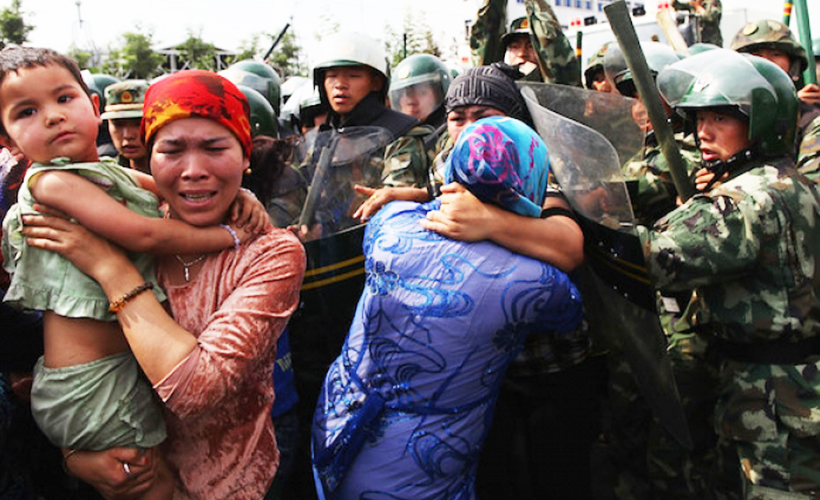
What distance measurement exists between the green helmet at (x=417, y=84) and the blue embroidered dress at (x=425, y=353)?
2.85 metres

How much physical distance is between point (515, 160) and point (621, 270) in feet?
2.14

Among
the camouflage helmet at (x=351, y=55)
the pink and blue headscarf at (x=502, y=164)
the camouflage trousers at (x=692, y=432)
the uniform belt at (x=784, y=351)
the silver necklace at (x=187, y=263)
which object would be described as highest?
the camouflage helmet at (x=351, y=55)

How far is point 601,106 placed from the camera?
9.94 feet

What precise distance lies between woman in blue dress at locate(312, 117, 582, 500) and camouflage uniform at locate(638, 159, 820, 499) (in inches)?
28.9

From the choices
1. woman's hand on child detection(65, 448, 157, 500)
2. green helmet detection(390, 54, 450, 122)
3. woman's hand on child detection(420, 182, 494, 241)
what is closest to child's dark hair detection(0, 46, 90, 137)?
woman's hand on child detection(65, 448, 157, 500)

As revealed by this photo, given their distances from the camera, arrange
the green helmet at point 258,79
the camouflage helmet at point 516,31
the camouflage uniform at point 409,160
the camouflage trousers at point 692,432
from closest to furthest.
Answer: the camouflage uniform at point 409,160
the camouflage trousers at point 692,432
the camouflage helmet at point 516,31
the green helmet at point 258,79

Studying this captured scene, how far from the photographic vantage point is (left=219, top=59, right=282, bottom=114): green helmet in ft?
20.7

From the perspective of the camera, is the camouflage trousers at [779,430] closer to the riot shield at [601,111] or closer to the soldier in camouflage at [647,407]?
the soldier in camouflage at [647,407]

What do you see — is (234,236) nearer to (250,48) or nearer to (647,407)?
(647,407)

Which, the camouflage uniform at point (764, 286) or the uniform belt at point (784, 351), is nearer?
the camouflage uniform at point (764, 286)

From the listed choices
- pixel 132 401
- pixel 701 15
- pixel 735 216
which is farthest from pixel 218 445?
pixel 701 15

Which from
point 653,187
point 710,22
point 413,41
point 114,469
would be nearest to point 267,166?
point 114,469

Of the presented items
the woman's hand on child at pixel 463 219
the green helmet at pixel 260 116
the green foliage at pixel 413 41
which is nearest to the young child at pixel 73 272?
the woman's hand on child at pixel 463 219

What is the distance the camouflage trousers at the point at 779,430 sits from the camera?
2.63 metres
